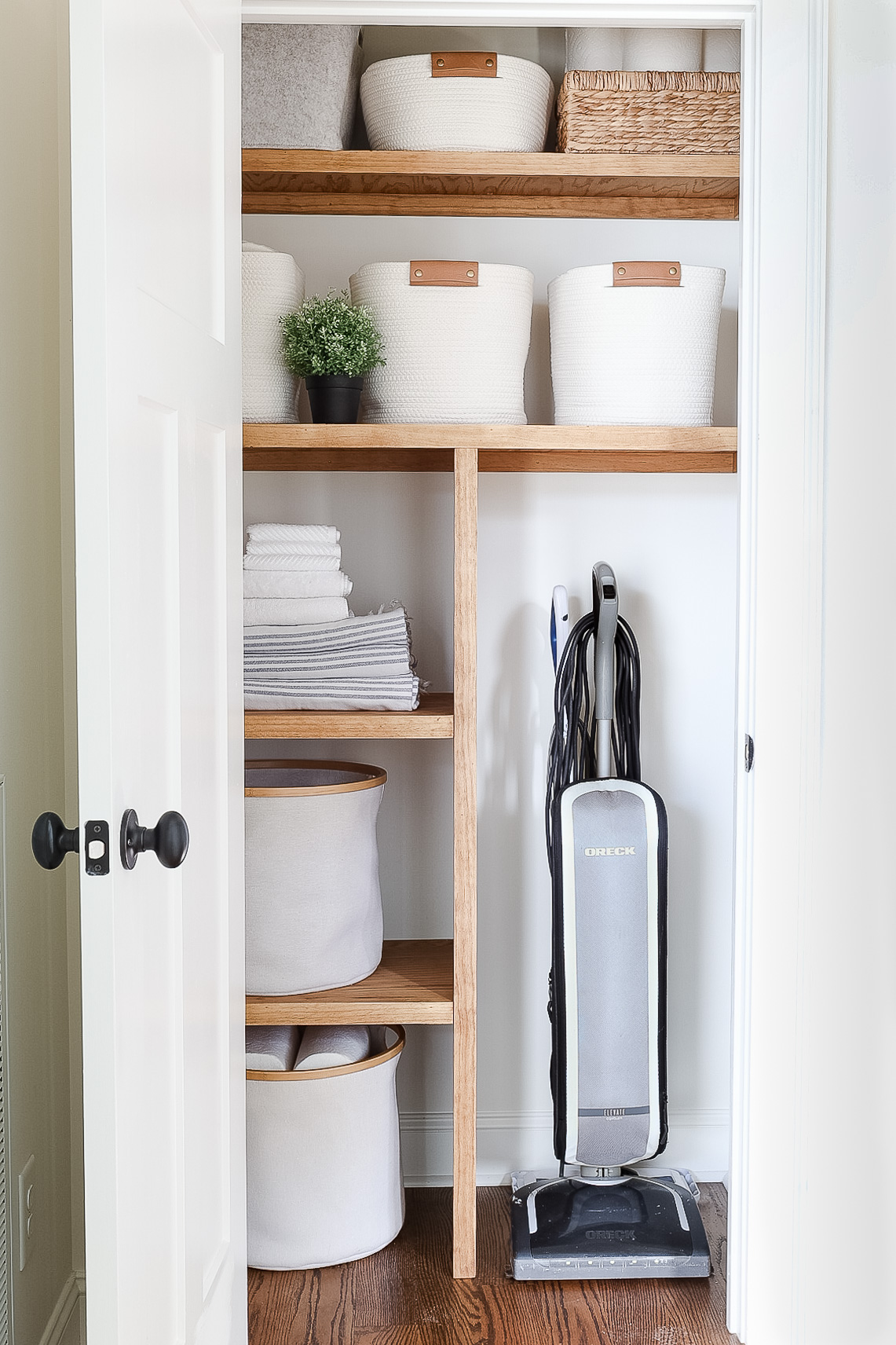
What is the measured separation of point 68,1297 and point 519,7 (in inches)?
83.0

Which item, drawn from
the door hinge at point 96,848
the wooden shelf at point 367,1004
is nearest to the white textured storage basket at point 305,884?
the wooden shelf at point 367,1004

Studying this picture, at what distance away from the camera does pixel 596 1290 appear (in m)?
1.95

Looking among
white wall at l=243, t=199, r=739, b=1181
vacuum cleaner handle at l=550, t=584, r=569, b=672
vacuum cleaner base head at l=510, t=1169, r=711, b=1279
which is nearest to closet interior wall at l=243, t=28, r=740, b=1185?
white wall at l=243, t=199, r=739, b=1181

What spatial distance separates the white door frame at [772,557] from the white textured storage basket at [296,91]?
0.61ft

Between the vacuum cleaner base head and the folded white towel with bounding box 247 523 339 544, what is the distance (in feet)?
4.14

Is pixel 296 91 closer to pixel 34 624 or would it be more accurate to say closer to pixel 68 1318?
pixel 34 624

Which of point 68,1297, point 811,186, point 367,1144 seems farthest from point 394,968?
point 811,186

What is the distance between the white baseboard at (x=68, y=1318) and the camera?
1.66 metres

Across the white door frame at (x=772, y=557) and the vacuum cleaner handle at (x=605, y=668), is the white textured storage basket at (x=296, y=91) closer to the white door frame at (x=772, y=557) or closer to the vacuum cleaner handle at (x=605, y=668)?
the white door frame at (x=772, y=557)

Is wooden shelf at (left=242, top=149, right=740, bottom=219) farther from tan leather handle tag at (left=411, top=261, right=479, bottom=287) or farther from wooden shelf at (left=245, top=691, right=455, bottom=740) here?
wooden shelf at (left=245, top=691, right=455, bottom=740)

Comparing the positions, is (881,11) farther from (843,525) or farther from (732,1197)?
(732,1197)

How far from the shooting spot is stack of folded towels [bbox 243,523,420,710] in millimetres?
1893

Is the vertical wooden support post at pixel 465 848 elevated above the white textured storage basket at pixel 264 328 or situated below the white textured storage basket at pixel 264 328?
below

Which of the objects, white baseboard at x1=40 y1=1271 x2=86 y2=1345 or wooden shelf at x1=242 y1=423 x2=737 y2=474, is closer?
white baseboard at x1=40 y1=1271 x2=86 y2=1345
